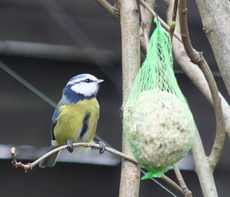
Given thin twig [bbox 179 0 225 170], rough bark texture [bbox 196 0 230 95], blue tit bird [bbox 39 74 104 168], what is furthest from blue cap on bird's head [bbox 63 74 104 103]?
rough bark texture [bbox 196 0 230 95]

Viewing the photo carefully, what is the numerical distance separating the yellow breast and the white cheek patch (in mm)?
32

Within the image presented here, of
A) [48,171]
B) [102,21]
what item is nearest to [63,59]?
[102,21]

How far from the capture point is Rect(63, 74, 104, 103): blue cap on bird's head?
6.08 feet

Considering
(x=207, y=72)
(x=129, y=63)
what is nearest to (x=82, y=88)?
(x=129, y=63)

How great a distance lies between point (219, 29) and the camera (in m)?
1.06

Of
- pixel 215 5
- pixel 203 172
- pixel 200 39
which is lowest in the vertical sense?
pixel 203 172

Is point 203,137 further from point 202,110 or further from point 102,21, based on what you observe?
point 102,21

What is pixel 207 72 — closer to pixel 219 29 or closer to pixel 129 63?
pixel 219 29

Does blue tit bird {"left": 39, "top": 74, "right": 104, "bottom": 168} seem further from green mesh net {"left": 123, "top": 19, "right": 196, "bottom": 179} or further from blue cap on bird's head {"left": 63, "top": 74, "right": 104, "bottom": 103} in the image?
green mesh net {"left": 123, "top": 19, "right": 196, "bottom": 179}

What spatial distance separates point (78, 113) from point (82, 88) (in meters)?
0.10

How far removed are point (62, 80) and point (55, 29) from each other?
1.03ft

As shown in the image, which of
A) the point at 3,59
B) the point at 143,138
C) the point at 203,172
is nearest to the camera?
the point at 143,138

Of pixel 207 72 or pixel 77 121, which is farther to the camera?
pixel 77 121

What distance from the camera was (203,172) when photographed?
50.9 inches
